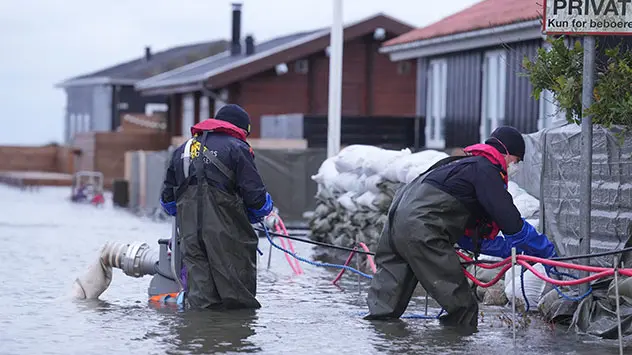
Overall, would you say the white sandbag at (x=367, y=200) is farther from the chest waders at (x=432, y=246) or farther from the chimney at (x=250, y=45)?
the chimney at (x=250, y=45)

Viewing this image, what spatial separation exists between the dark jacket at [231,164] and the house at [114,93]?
46778 mm

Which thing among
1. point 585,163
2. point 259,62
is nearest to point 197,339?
point 585,163

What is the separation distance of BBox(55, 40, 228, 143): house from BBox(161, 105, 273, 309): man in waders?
1843 inches

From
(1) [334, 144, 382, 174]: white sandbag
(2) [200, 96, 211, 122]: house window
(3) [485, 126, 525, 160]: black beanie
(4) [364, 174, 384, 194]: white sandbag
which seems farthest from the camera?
(2) [200, 96, 211, 122]: house window

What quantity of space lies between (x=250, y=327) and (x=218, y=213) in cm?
112

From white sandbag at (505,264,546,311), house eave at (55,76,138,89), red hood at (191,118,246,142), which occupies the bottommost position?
white sandbag at (505,264,546,311)

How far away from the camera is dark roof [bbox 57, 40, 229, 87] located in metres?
61.2

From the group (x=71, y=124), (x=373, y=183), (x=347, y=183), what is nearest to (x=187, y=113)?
(x=71, y=124)

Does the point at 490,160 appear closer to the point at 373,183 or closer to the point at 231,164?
the point at 231,164

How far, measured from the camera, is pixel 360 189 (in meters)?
18.6

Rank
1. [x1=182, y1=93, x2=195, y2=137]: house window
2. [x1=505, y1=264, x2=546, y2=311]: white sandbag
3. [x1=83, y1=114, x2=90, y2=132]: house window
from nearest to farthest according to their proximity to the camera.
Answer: [x1=505, y1=264, x2=546, y2=311]: white sandbag, [x1=182, y1=93, x2=195, y2=137]: house window, [x1=83, y1=114, x2=90, y2=132]: house window

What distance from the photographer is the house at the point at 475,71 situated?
21.9m

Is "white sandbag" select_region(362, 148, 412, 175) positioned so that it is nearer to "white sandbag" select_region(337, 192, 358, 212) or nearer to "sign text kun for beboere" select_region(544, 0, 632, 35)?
"white sandbag" select_region(337, 192, 358, 212)

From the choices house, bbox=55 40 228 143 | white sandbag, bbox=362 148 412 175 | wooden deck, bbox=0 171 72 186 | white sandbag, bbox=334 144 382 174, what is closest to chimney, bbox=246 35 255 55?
wooden deck, bbox=0 171 72 186
